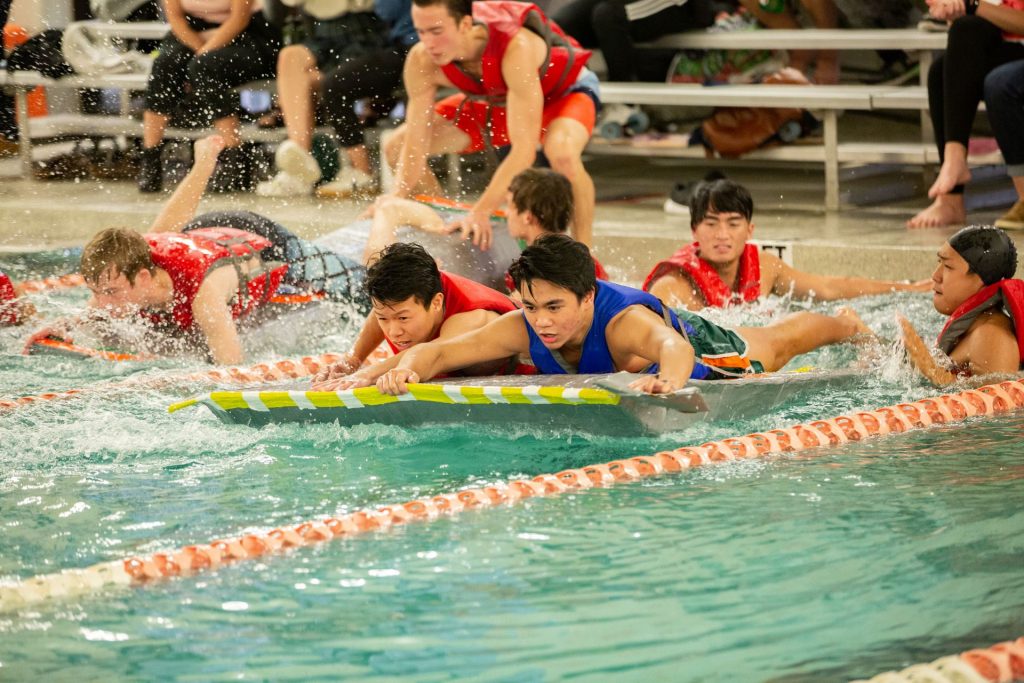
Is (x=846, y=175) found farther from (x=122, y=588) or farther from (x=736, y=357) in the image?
(x=122, y=588)

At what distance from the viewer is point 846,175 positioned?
8078mm

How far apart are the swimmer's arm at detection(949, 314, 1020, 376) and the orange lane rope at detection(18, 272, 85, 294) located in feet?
13.8

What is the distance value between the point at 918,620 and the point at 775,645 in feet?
1.06

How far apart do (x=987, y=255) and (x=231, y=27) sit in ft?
17.9

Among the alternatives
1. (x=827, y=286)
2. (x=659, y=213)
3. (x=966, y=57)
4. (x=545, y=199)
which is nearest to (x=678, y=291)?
(x=545, y=199)

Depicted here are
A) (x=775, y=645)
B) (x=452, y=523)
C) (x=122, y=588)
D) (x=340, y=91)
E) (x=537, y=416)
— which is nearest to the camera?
(x=775, y=645)

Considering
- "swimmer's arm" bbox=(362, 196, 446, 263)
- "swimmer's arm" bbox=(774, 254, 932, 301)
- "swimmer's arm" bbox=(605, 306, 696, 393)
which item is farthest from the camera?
"swimmer's arm" bbox=(362, 196, 446, 263)

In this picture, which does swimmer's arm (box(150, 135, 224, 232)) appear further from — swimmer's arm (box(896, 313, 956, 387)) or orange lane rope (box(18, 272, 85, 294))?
swimmer's arm (box(896, 313, 956, 387))

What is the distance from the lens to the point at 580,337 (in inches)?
160

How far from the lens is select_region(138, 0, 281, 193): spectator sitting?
27.8ft

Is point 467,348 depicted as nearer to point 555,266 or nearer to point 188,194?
point 555,266

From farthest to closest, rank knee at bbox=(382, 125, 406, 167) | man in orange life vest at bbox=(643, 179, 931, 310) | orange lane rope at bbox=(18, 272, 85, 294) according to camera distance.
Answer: knee at bbox=(382, 125, 406, 167) → orange lane rope at bbox=(18, 272, 85, 294) → man in orange life vest at bbox=(643, 179, 931, 310)

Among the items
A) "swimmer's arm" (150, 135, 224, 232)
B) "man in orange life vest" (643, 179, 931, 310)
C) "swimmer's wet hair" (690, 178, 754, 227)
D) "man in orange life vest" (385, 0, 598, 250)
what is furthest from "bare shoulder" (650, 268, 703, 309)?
"swimmer's arm" (150, 135, 224, 232)

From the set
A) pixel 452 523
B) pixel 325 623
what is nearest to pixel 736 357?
pixel 452 523
